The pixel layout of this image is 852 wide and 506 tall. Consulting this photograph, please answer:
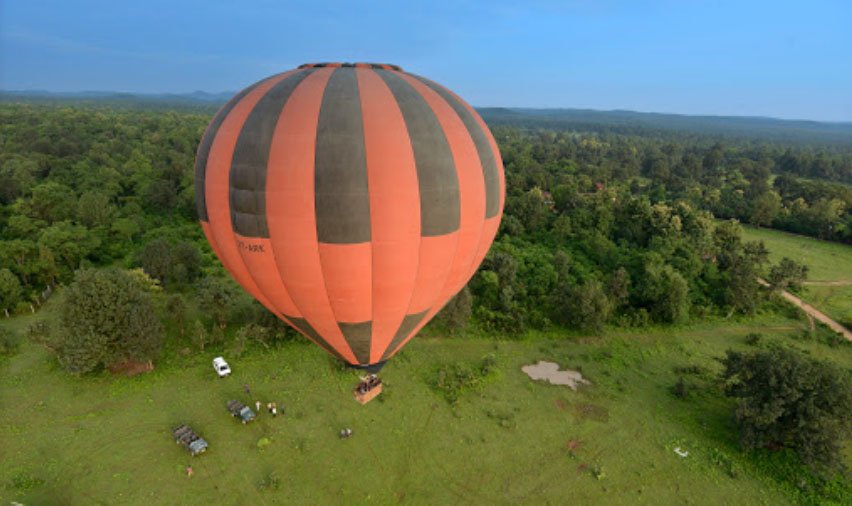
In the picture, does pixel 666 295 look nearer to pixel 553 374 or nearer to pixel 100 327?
pixel 553 374

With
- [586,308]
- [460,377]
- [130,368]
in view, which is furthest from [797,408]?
[130,368]

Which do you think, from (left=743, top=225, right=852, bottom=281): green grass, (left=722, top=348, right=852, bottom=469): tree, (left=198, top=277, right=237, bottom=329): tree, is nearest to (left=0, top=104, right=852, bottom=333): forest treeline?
(left=198, top=277, right=237, bottom=329): tree

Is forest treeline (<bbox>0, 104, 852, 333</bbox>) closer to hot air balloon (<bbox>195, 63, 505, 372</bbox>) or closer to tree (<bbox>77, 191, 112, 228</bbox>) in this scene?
tree (<bbox>77, 191, 112, 228</bbox>)

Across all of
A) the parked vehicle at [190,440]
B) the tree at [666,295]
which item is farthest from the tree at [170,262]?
the tree at [666,295]

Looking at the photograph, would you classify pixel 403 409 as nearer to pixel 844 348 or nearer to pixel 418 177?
pixel 418 177

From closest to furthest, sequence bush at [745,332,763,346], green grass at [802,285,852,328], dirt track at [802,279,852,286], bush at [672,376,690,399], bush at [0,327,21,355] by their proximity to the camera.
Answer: bush at [672,376,690,399] → bush at [0,327,21,355] → bush at [745,332,763,346] → green grass at [802,285,852,328] → dirt track at [802,279,852,286]

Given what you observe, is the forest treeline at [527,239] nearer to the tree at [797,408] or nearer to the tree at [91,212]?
the tree at [91,212]

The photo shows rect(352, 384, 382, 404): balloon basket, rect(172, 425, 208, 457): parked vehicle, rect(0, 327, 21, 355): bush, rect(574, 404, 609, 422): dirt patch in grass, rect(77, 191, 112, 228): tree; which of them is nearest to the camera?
rect(172, 425, 208, 457): parked vehicle
